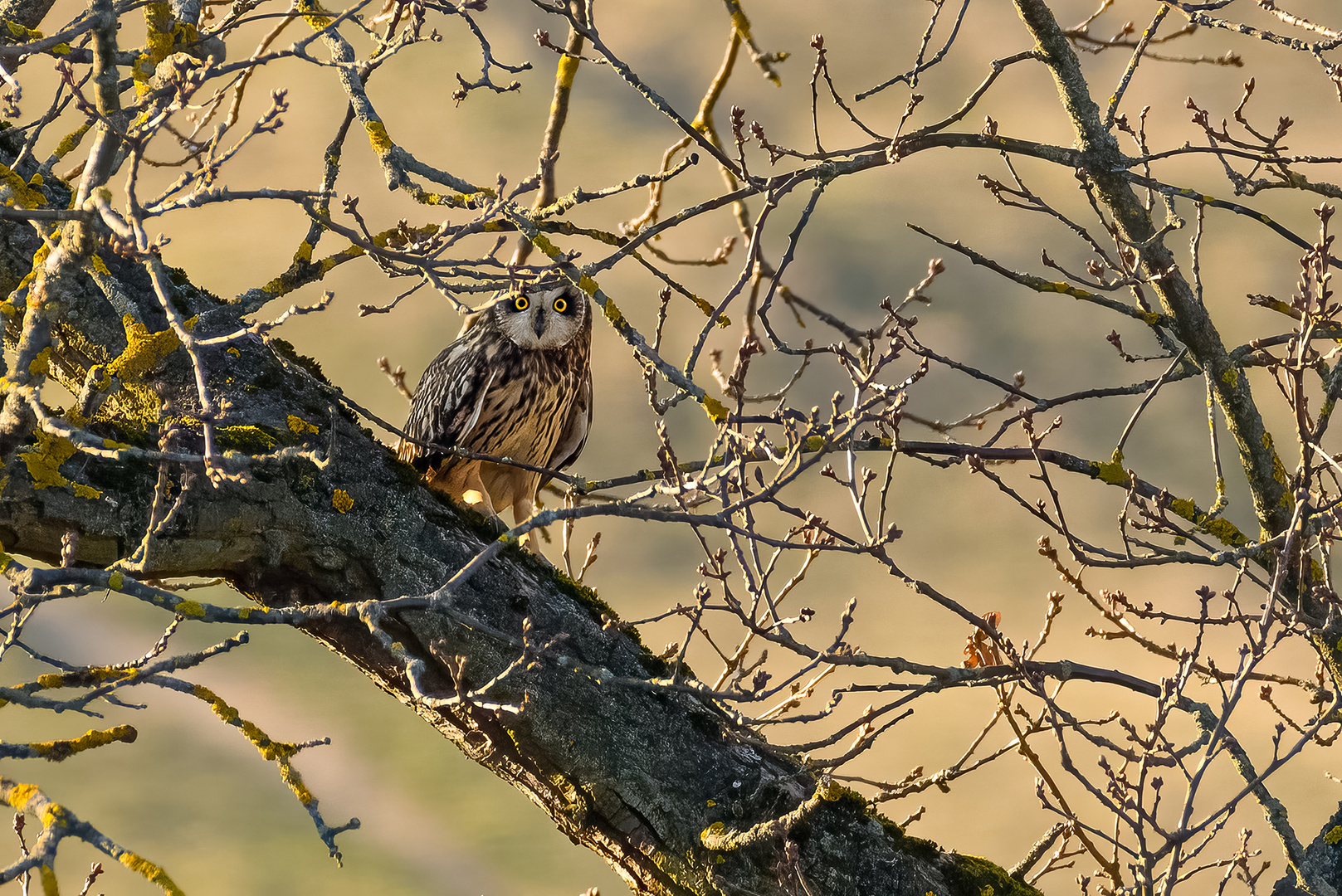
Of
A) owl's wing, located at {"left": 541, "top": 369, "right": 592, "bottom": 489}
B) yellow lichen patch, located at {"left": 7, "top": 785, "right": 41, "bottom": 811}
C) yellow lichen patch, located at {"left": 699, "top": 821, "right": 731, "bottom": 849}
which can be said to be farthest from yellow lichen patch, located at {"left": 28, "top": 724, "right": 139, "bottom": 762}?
owl's wing, located at {"left": 541, "top": 369, "right": 592, "bottom": 489}

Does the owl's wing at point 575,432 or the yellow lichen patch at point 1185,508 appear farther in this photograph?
the owl's wing at point 575,432

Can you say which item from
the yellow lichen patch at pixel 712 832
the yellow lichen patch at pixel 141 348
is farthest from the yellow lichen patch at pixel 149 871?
the yellow lichen patch at pixel 712 832

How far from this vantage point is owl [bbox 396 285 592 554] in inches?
142

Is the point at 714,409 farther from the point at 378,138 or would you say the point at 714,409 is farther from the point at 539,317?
the point at 539,317

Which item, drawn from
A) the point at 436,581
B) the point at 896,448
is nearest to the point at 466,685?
the point at 436,581

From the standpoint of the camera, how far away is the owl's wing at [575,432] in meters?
3.92

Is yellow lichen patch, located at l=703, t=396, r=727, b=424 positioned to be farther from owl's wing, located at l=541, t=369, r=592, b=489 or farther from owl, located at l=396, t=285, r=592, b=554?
owl's wing, located at l=541, t=369, r=592, b=489

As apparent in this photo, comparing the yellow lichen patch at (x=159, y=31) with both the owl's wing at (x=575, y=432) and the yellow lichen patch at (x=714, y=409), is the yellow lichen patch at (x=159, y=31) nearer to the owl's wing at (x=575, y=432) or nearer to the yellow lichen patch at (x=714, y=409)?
the yellow lichen patch at (x=714, y=409)

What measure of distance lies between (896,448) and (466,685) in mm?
1093

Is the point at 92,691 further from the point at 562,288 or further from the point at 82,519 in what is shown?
the point at 562,288

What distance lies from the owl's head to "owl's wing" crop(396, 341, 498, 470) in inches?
6.3

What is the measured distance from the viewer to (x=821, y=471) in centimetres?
219

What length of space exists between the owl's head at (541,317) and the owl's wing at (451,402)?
16 cm

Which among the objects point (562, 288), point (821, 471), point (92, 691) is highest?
point (562, 288)
